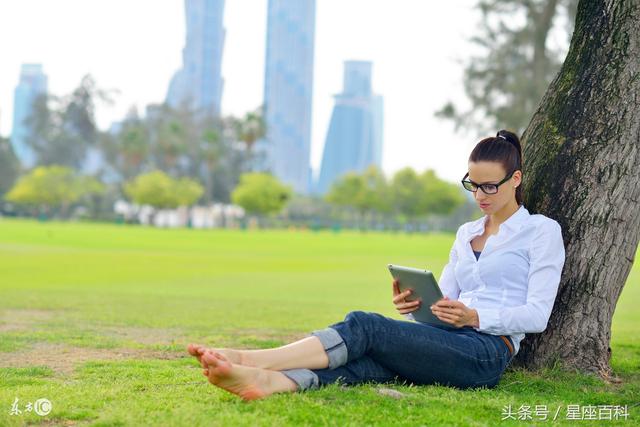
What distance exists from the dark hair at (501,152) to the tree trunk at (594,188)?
2.47 ft

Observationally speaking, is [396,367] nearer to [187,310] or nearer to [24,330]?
[24,330]

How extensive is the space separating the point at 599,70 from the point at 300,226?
313 feet

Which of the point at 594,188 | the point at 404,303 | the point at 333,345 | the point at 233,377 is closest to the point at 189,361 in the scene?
the point at 404,303

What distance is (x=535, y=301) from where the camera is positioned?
14.6 ft

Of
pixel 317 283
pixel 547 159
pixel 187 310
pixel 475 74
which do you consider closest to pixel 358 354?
pixel 547 159

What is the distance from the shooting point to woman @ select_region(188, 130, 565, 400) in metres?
4.08

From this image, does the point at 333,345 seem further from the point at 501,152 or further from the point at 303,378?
the point at 501,152

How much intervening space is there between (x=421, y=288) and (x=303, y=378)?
2.82 feet

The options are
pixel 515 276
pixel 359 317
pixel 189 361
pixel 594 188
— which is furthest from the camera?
pixel 189 361

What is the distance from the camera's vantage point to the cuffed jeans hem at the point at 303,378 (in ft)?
13.3

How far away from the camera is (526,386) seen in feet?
15.8

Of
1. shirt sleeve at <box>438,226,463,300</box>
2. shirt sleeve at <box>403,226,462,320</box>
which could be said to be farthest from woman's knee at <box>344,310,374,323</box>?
shirt sleeve at <box>438,226,463,300</box>

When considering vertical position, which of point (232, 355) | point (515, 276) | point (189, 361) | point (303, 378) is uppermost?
point (515, 276)

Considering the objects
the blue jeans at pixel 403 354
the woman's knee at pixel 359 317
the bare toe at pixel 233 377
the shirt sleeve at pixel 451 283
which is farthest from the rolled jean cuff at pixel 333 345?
the shirt sleeve at pixel 451 283
